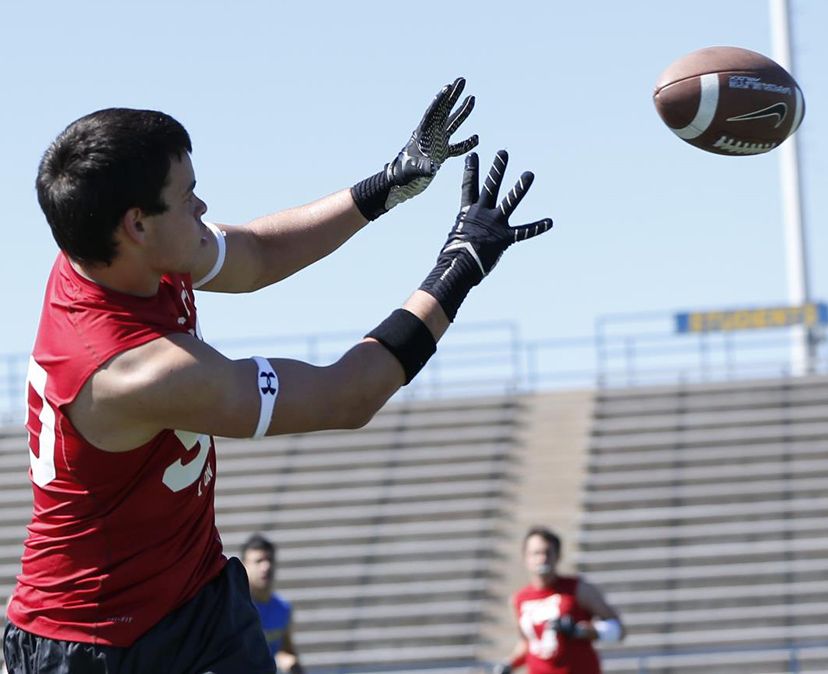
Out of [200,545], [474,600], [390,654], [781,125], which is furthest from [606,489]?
[200,545]

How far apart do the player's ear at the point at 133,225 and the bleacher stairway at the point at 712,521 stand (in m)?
10.0

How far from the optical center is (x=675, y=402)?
16719 mm

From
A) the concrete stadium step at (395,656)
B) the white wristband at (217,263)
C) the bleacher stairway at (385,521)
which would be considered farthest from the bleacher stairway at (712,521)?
the white wristband at (217,263)

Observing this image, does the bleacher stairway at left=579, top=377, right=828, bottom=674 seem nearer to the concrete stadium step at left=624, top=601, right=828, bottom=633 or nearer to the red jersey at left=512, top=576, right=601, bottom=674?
the concrete stadium step at left=624, top=601, right=828, bottom=633

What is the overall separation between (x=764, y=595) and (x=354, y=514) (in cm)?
410

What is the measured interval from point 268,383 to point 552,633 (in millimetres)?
5348

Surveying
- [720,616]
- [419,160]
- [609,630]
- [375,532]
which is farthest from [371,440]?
[419,160]

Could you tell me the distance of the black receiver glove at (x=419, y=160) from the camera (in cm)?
370

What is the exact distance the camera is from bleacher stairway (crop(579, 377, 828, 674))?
13.5m

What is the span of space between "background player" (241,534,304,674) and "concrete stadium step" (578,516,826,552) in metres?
7.09

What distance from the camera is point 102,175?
9.64ft

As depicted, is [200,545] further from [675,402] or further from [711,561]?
[675,402]

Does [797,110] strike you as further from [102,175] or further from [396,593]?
[396,593]

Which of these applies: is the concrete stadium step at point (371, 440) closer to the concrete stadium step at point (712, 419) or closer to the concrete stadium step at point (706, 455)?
the concrete stadium step at point (712, 419)
